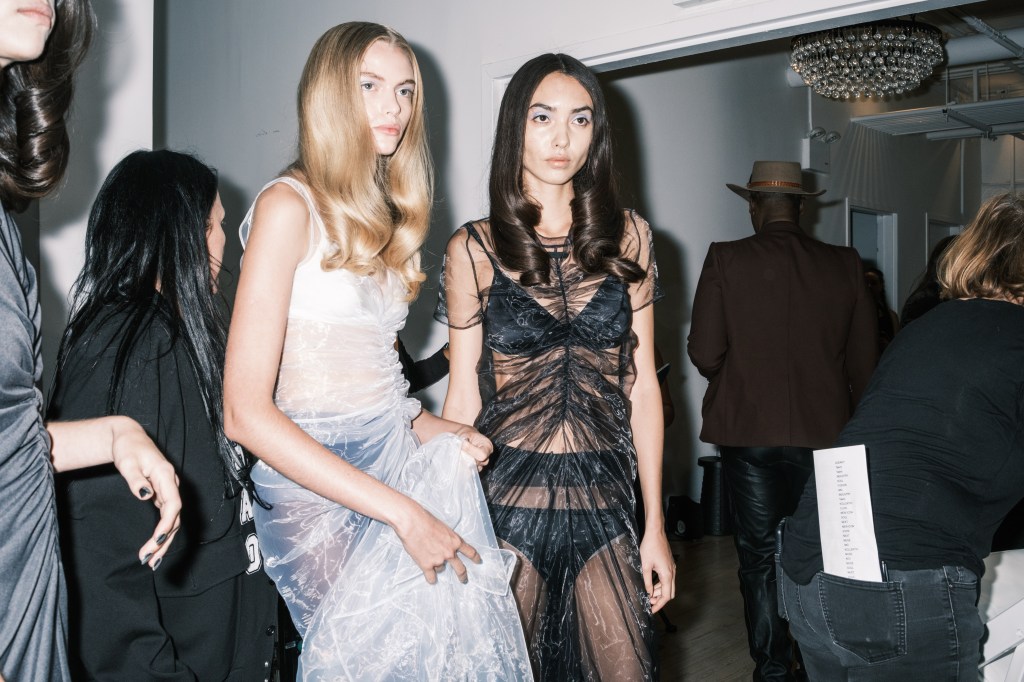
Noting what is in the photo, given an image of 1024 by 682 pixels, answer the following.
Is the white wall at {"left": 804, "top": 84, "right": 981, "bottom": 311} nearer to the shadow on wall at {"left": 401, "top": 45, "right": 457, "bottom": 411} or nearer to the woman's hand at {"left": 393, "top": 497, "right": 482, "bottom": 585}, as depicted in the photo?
the shadow on wall at {"left": 401, "top": 45, "right": 457, "bottom": 411}

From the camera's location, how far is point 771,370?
3236 millimetres

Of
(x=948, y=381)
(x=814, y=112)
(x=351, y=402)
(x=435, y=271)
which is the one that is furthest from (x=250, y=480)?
(x=814, y=112)

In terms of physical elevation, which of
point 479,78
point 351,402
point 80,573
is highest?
point 479,78

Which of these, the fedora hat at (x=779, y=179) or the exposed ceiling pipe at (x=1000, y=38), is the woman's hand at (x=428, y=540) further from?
the exposed ceiling pipe at (x=1000, y=38)

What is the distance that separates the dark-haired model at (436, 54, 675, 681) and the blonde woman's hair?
25.3 inches

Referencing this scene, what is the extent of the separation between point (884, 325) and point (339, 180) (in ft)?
13.8

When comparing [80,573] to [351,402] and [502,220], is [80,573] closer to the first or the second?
[351,402]

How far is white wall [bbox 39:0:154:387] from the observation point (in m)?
1.93

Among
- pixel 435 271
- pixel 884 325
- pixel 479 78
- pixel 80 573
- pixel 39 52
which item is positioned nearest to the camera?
pixel 39 52

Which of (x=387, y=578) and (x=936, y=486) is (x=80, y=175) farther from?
(x=936, y=486)

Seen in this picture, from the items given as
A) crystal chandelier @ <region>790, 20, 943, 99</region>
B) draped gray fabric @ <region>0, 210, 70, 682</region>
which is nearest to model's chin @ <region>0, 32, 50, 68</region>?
draped gray fabric @ <region>0, 210, 70, 682</region>

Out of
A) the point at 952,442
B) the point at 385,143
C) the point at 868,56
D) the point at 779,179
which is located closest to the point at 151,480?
the point at 385,143

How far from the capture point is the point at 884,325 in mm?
4949

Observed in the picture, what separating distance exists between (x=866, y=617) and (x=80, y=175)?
6.18 feet
